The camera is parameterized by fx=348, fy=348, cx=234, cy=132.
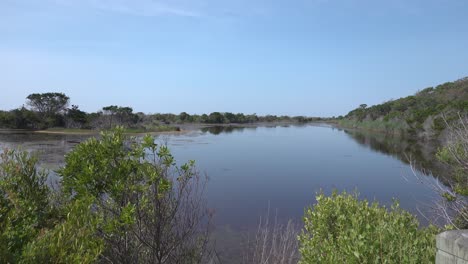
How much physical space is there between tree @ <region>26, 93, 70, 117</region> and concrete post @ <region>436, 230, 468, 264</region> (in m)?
72.7

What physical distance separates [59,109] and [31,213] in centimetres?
7253

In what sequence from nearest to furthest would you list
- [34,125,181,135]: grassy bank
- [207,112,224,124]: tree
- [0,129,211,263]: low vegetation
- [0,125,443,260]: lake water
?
1. [0,129,211,263]: low vegetation
2. [0,125,443,260]: lake water
3. [34,125,181,135]: grassy bank
4. [207,112,224,124]: tree

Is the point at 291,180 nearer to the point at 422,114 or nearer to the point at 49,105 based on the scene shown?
the point at 422,114

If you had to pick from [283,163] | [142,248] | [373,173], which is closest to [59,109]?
[283,163]

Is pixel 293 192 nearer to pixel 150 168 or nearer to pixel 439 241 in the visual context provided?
pixel 150 168

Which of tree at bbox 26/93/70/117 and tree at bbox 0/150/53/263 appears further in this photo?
tree at bbox 26/93/70/117

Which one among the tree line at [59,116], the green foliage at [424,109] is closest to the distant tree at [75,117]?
the tree line at [59,116]

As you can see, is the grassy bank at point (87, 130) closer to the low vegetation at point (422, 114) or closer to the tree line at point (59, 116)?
the tree line at point (59, 116)

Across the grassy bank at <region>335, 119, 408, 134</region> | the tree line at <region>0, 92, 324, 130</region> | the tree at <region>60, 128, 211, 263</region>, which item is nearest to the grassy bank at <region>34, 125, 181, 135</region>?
the tree line at <region>0, 92, 324, 130</region>

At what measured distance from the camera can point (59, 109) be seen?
6856 cm

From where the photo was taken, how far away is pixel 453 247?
102 inches

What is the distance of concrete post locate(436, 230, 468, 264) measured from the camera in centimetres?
251

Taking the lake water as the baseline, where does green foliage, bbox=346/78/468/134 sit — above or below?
above

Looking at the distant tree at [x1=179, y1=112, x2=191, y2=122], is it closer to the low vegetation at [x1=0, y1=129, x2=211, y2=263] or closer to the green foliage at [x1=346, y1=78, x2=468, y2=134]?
the green foliage at [x1=346, y1=78, x2=468, y2=134]
